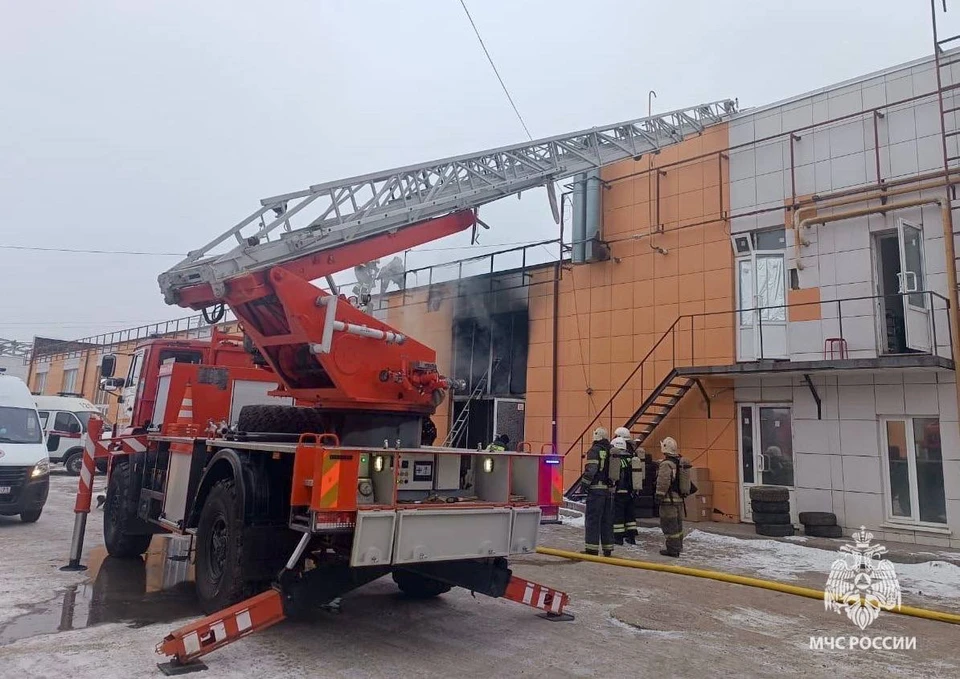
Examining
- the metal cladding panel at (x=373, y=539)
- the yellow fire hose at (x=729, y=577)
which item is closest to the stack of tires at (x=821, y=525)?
the yellow fire hose at (x=729, y=577)

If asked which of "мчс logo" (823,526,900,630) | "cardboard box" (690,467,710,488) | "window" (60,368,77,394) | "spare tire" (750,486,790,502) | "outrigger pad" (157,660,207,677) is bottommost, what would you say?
"outrigger pad" (157,660,207,677)

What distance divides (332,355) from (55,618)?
324 cm

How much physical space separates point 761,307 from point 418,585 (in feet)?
29.3

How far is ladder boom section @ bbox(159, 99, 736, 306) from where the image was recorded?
641 centimetres

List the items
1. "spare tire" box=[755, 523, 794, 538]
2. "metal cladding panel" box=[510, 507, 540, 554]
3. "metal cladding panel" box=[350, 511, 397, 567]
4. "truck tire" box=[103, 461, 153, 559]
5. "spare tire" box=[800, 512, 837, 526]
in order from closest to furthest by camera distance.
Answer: "metal cladding panel" box=[350, 511, 397, 567], "metal cladding panel" box=[510, 507, 540, 554], "truck tire" box=[103, 461, 153, 559], "spare tire" box=[755, 523, 794, 538], "spare tire" box=[800, 512, 837, 526]

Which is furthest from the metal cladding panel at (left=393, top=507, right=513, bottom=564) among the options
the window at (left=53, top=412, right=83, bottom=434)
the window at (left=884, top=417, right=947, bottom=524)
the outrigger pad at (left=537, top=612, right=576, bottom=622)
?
the window at (left=53, top=412, right=83, bottom=434)

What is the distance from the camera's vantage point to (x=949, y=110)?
10906mm

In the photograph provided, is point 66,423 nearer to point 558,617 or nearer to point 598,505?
point 598,505

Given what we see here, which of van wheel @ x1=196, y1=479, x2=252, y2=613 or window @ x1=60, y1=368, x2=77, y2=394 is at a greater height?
window @ x1=60, y1=368, x2=77, y2=394

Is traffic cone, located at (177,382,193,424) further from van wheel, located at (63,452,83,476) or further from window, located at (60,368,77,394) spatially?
window, located at (60,368,77,394)

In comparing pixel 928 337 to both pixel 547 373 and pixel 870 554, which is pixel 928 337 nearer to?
pixel 870 554

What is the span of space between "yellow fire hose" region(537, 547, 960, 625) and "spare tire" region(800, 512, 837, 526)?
3707 mm

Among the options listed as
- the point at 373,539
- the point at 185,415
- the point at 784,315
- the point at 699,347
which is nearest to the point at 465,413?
the point at 699,347

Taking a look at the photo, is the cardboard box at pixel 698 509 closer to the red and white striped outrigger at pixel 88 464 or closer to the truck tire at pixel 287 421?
the truck tire at pixel 287 421
